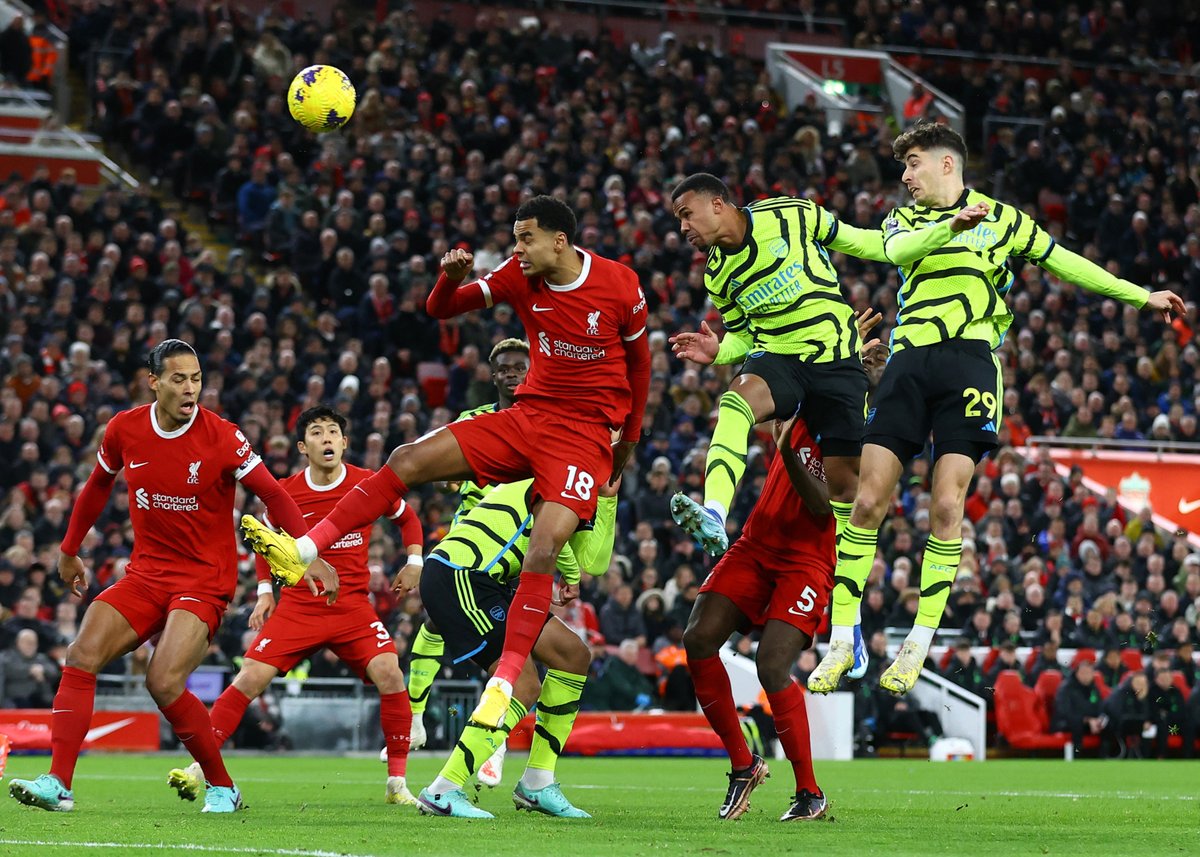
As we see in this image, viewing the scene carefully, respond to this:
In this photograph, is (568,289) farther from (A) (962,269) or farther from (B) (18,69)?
(B) (18,69)

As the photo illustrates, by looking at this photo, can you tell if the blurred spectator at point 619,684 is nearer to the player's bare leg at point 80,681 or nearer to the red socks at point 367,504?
the player's bare leg at point 80,681

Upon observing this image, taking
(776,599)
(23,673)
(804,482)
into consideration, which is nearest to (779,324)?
(804,482)

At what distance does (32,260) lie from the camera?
A: 69.6 ft

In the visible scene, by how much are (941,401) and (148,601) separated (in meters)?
4.39

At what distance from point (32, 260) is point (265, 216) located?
149 inches

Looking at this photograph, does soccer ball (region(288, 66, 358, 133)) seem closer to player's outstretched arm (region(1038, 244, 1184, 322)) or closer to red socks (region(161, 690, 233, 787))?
red socks (region(161, 690, 233, 787))

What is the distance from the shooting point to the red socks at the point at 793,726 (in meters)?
9.48

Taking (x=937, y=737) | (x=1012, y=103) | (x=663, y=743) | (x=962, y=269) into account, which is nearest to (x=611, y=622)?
(x=663, y=743)

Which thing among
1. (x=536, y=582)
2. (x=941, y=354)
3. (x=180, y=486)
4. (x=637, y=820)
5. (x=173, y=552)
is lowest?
(x=637, y=820)

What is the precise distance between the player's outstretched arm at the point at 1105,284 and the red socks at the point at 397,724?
4.74m

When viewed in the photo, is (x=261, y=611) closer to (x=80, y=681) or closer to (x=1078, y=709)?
(x=80, y=681)

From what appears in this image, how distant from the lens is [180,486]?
9.29 m

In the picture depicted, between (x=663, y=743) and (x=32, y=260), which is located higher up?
(x=32, y=260)

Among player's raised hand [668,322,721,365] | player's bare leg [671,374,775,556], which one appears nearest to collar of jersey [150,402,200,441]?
player's raised hand [668,322,721,365]
